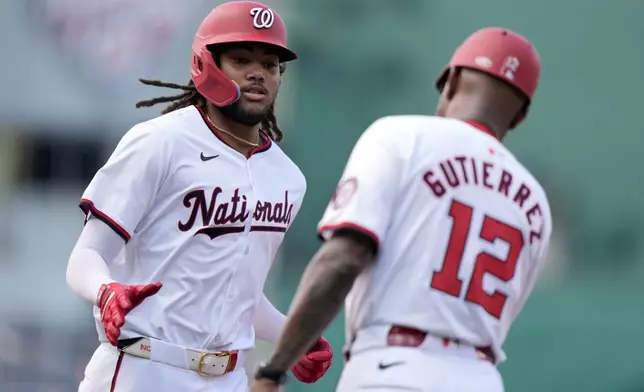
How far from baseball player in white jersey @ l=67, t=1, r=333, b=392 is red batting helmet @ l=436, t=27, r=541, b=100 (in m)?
1.30

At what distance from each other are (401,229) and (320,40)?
2075cm

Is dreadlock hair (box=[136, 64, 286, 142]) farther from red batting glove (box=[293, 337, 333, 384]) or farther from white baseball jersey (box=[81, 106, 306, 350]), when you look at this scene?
red batting glove (box=[293, 337, 333, 384])

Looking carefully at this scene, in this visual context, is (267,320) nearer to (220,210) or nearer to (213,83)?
(220,210)

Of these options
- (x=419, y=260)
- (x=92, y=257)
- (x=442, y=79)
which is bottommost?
(x=92, y=257)

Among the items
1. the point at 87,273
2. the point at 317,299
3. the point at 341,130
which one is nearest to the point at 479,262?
the point at 317,299

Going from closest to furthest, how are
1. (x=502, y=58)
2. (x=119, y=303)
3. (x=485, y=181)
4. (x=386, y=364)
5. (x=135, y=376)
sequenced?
1. (x=386, y=364)
2. (x=485, y=181)
3. (x=502, y=58)
4. (x=119, y=303)
5. (x=135, y=376)

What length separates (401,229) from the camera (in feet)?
15.8

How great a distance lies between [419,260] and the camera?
4.80m

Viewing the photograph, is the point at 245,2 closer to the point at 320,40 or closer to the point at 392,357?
the point at 392,357

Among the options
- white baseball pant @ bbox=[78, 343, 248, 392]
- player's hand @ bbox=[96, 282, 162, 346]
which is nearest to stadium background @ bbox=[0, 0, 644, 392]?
white baseball pant @ bbox=[78, 343, 248, 392]

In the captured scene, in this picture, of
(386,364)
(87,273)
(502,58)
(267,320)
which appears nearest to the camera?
(386,364)

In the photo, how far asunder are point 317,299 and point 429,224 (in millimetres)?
449

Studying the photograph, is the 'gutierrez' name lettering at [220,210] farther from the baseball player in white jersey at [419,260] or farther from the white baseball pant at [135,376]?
the baseball player in white jersey at [419,260]

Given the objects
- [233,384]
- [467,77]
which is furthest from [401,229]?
[233,384]
